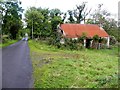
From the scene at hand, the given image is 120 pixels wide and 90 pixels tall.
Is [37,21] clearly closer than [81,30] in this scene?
No

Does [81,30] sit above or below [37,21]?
below

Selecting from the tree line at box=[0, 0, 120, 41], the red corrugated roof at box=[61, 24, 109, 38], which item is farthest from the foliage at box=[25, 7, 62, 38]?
the red corrugated roof at box=[61, 24, 109, 38]

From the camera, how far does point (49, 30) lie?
5038 cm

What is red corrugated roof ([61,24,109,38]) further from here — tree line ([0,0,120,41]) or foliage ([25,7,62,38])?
foliage ([25,7,62,38])

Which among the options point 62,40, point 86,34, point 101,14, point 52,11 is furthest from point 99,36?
point 52,11

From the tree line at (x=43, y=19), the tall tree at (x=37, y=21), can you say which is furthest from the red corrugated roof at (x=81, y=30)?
the tall tree at (x=37, y=21)

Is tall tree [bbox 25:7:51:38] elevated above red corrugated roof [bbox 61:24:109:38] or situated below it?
above

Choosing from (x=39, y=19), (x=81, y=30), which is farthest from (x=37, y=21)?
(x=81, y=30)

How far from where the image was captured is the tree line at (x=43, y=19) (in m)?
38.7

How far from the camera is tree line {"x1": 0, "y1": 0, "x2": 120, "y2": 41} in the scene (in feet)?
127

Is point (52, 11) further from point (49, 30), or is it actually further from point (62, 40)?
point (62, 40)

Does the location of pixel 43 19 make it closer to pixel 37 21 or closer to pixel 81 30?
pixel 37 21

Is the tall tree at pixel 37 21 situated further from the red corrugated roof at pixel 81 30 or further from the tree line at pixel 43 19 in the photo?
the red corrugated roof at pixel 81 30

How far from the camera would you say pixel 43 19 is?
55.8 meters
